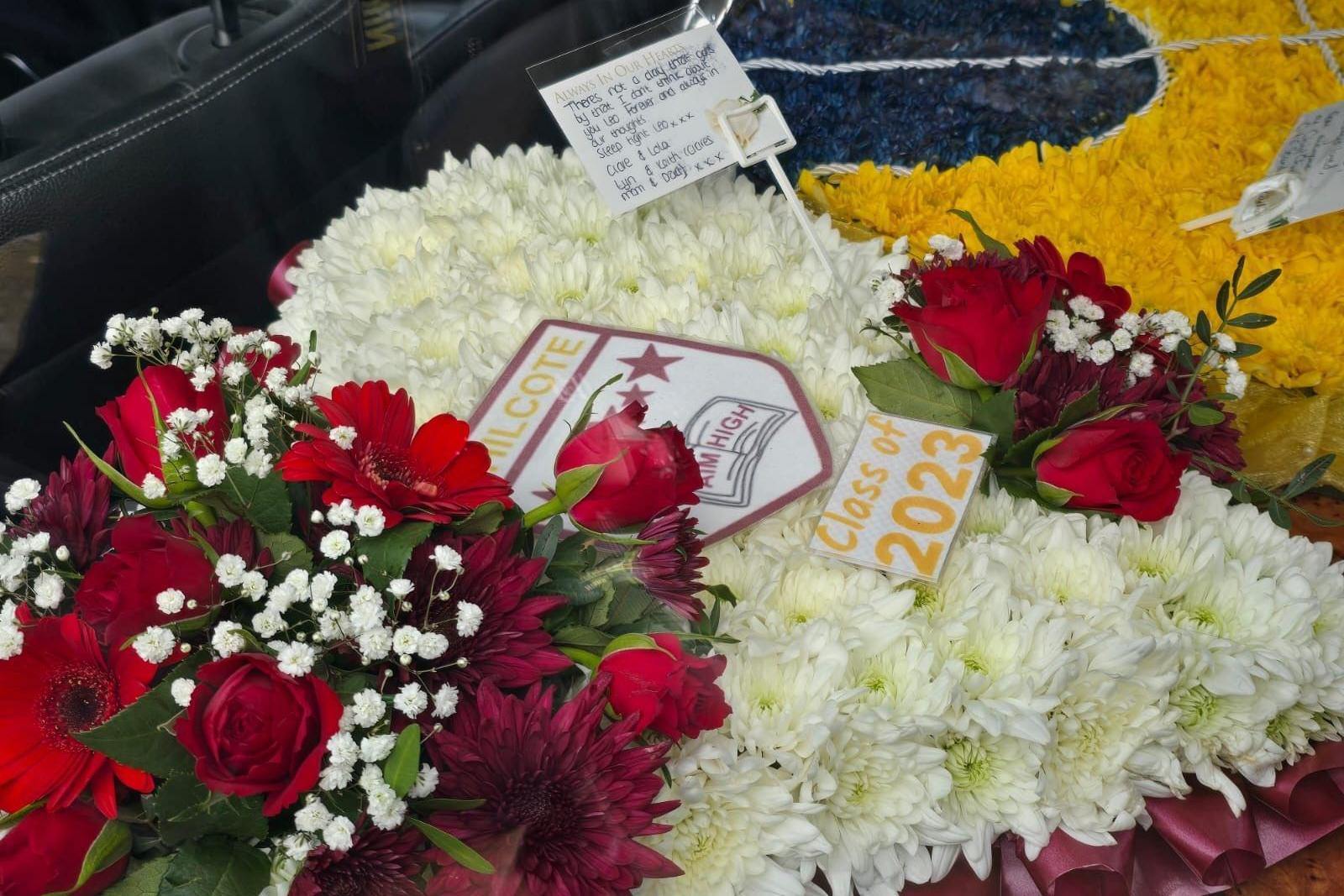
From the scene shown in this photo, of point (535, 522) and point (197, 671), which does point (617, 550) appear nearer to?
point (535, 522)

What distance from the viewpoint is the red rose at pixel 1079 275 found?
901 millimetres

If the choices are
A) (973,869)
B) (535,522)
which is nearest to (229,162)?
(535,522)

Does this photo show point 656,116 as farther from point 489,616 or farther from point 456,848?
point 456,848

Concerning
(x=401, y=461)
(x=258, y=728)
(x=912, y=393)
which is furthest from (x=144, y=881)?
(x=912, y=393)

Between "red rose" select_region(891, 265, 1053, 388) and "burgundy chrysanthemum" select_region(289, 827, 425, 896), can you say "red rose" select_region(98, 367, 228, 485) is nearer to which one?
"burgundy chrysanthemum" select_region(289, 827, 425, 896)

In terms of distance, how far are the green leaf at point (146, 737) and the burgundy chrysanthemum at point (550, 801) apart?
Result: 5.4 inches

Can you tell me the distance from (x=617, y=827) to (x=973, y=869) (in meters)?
0.30

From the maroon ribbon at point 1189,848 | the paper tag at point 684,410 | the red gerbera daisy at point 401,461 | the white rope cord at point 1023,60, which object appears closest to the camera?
the red gerbera daisy at point 401,461

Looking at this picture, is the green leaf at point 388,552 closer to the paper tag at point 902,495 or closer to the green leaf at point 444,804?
the green leaf at point 444,804

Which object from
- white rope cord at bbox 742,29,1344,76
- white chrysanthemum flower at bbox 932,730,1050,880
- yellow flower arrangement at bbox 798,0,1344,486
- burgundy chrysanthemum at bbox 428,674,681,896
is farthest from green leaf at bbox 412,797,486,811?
white rope cord at bbox 742,29,1344,76

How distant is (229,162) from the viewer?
1.42 metres

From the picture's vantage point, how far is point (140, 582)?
0.55 metres

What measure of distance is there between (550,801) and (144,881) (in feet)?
0.76

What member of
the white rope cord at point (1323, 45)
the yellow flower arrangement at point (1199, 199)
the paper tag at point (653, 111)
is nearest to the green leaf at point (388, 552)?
the paper tag at point (653, 111)
